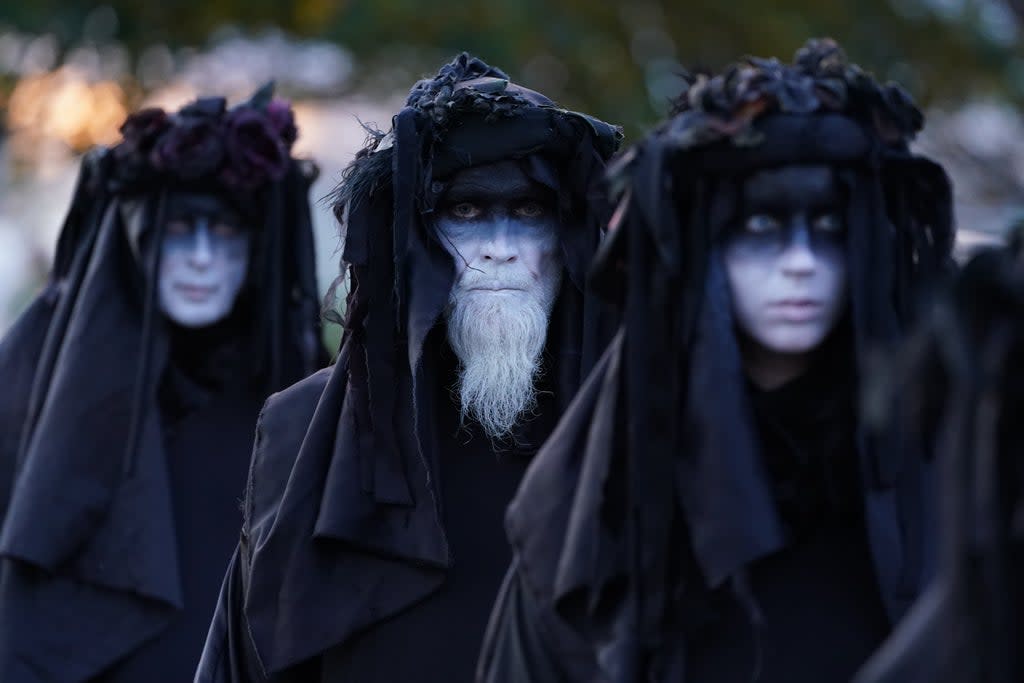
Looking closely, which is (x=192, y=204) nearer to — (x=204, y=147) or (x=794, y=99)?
(x=204, y=147)

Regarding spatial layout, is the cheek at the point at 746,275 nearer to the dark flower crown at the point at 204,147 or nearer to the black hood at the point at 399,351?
the black hood at the point at 399,351

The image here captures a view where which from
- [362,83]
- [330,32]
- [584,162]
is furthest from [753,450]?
[362,83]

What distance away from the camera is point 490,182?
4.76 m

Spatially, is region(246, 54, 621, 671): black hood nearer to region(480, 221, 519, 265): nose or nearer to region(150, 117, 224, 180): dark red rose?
region(480, 221, 519, 265): nose

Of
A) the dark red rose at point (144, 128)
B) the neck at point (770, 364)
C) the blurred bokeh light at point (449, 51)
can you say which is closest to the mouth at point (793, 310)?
the neck at point (770, 364)

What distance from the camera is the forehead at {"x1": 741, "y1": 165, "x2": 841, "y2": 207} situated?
339cm

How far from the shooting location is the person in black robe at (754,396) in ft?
11.0

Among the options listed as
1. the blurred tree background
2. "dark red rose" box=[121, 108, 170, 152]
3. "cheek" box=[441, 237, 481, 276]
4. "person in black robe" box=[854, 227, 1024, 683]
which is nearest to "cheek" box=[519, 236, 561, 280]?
"cheek" box=[441, 237, 481, 276]

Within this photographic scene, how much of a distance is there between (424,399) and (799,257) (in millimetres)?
1405

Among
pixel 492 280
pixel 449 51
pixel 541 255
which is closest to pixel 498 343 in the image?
pixel 492 280

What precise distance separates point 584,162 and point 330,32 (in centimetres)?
930

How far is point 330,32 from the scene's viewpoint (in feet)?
45.5

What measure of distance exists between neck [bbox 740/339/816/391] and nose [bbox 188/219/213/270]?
9.98 ft

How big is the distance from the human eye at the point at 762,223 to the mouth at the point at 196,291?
10.3 ft
